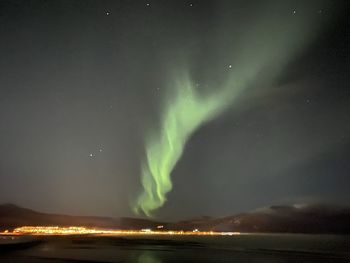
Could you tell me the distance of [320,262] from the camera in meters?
57.1

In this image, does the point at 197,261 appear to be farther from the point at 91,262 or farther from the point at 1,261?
the point at 1,261

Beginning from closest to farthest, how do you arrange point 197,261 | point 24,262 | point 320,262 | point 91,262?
point 24,262
point 91,262
point 197,261
point 320,262

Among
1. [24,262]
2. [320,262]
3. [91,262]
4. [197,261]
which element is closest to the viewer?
[24,262]

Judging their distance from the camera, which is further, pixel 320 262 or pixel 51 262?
pixel 320 262

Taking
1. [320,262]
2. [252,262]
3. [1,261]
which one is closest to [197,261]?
[252,262]

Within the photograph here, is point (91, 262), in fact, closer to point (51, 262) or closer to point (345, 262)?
point (51, 262)

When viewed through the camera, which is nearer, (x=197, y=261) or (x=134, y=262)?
(x=134, y=262)

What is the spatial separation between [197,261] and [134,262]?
28.2 ft

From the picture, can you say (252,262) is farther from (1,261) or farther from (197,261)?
(1,261)

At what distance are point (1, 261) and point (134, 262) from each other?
14.9 m

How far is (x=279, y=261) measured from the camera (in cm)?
5594

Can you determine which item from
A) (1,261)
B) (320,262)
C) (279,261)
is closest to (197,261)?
(279,261)

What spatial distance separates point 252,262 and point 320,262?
9.99 metres

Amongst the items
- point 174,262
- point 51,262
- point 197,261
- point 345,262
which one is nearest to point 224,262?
Result: point 197,261
